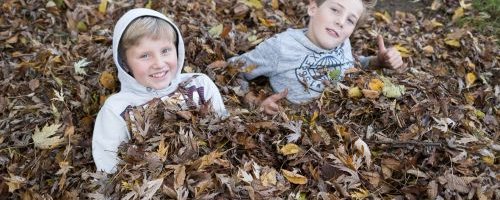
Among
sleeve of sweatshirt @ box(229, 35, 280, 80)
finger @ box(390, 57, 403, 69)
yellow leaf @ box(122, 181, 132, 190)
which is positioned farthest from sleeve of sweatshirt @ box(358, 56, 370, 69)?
yellow leaf @ box(122, 181, 132, 190)

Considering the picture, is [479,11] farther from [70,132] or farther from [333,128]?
[70,132]

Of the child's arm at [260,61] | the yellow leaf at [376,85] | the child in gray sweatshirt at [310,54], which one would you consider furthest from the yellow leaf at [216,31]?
the yellow leaf at [376,85]

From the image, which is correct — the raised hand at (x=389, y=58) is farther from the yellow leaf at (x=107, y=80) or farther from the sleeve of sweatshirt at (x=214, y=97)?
the yellow leaf at (x=107, y=80)

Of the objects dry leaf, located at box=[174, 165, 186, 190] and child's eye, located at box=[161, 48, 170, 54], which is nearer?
dry leaf, located at box=[174, 165, 186, 190]

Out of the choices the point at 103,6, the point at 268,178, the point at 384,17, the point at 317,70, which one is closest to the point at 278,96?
the point at 317,70

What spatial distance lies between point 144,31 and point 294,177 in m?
1.49

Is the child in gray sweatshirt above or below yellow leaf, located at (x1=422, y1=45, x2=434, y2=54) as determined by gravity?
above

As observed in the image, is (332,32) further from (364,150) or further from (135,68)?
(135,68)

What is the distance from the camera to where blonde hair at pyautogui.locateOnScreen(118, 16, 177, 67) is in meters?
3.57

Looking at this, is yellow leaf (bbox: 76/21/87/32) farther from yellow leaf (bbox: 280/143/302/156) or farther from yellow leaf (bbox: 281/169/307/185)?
yellow leaf (bbox: 281/169/307/185)

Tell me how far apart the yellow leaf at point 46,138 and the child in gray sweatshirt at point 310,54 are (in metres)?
1.71

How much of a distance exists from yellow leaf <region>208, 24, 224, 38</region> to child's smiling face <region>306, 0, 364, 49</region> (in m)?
1.06

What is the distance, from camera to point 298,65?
4.43 meters

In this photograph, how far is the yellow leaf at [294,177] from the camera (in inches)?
135
